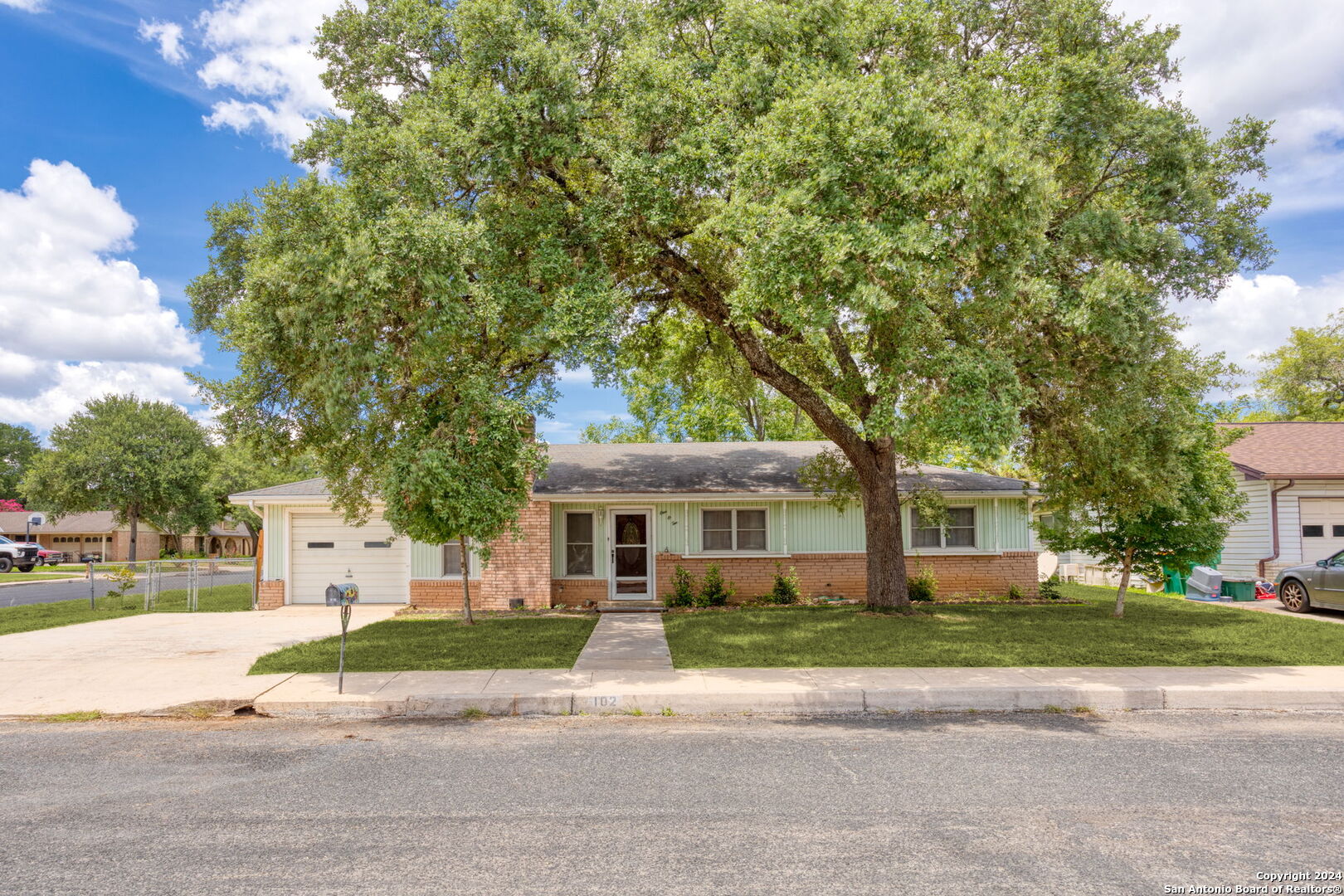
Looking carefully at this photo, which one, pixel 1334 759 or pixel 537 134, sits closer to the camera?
pixel 1334 759

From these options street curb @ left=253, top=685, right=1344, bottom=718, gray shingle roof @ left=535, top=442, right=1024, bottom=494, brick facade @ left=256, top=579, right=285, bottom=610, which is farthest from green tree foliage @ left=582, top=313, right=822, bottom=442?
brick facade @ left=256, top=579, right=285, bottom=610

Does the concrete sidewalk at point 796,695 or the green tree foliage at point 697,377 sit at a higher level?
the green tree foliage at point 697,377

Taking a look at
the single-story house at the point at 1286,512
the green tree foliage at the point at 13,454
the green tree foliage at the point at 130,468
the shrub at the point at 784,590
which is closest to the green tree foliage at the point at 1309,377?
the single-story house at the point at 1286,512

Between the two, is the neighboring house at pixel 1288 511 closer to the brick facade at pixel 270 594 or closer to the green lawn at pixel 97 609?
the brick facade at pixel 270 594

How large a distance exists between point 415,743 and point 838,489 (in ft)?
37.8

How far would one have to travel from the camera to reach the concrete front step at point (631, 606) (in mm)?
16438

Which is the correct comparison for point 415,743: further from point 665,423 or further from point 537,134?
point 665,423

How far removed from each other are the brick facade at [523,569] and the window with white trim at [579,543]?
2.40ft

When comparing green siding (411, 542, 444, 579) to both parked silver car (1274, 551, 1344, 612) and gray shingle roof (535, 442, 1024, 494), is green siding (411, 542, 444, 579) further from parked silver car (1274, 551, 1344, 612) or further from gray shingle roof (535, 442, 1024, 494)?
parked silver car (1274, 551, 1344, 612)

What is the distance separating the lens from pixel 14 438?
76.6 metres

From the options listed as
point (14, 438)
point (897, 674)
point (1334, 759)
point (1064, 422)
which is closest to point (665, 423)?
point (1064, 422)

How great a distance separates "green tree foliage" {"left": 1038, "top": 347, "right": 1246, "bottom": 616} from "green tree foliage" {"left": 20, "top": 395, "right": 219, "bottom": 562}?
42.2m

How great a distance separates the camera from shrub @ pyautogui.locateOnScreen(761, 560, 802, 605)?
1720 cm

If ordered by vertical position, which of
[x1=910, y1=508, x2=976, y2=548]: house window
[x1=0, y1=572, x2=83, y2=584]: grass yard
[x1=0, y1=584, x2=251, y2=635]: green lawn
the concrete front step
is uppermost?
[x1=910, y1=508, x2=976, y2=548]: house window
